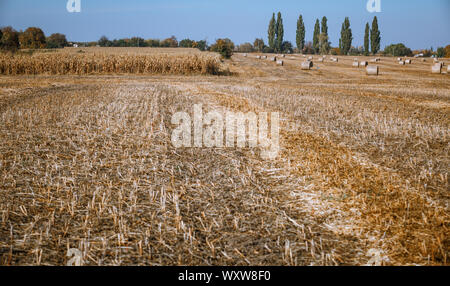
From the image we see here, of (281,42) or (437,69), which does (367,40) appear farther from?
(437,69)

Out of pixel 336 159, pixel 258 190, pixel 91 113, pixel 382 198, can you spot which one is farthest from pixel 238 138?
pixel 91 113

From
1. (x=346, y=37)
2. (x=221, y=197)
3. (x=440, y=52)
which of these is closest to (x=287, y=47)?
(x=346, y=37)

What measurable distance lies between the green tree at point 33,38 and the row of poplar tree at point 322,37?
59.4m

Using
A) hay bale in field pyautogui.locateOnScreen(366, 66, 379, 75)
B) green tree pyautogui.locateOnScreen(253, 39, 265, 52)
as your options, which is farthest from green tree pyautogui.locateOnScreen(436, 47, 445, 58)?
hay bale in field pyautogui.locateOnScreen(366, 66, 379, 75)

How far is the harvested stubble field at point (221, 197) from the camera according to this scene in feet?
10.9

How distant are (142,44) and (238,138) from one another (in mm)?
90771

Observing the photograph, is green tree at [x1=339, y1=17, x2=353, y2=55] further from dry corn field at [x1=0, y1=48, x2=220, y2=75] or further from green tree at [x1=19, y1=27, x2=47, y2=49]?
green tree at [x1=19, y1=27, x2=47, y2=49]

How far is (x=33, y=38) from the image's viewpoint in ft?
214

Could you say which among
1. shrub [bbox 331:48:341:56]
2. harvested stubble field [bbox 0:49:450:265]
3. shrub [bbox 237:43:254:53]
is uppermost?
shrub [bbox 237:43:254:53]

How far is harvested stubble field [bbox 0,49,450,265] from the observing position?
3.33 m

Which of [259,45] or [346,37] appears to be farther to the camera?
[259,45]

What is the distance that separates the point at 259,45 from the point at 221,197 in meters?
109

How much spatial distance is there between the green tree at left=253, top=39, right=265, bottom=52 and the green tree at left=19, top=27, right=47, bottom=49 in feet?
201
